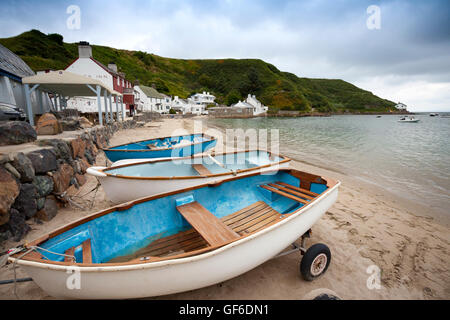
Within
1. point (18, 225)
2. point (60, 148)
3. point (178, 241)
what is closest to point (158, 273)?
point (178, 241)

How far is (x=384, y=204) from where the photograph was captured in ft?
22.5

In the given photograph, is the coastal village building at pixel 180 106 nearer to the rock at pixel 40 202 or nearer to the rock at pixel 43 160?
the rock at pixel 43 160

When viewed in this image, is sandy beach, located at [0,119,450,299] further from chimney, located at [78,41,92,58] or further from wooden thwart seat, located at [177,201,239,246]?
chimney, located at [78,41,92,58]

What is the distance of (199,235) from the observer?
149 inches

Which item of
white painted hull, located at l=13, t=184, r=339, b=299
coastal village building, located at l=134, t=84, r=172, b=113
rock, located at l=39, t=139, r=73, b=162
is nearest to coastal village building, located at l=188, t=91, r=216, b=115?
coastal village building, located at l=134, t=84, r=172, b=113

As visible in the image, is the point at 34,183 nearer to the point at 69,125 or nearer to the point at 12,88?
the point at 69,125

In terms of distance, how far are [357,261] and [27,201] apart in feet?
22.5

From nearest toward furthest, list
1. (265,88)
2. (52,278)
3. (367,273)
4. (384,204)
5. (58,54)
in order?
(52,278) → (367,273) → (384,204) → (58,54) → (265,88)

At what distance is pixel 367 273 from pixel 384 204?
4.16 metres

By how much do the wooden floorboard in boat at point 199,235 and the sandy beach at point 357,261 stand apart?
0.65m

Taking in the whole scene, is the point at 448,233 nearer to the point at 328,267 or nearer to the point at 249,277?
the point at 328,267

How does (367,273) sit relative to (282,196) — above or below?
below

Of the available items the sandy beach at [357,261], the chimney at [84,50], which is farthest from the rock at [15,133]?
the chimney at [84,50]

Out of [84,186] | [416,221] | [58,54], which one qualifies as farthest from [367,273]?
[58,54]
